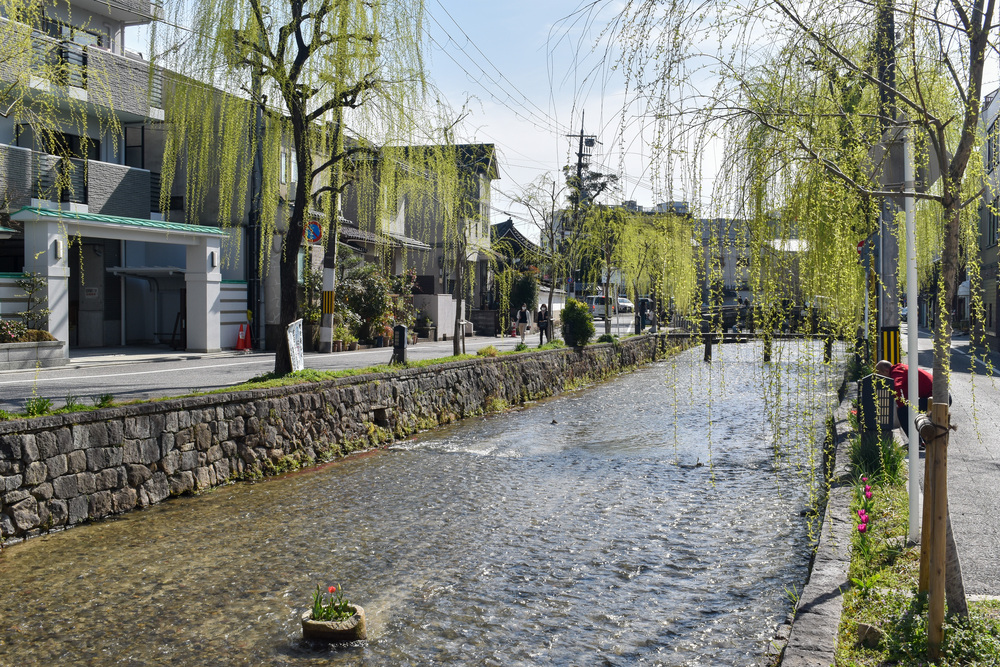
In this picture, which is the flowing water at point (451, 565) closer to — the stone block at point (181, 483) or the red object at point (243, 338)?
the stone block at point (181, 483)

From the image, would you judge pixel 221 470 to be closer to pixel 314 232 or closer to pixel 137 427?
pixel 137 427

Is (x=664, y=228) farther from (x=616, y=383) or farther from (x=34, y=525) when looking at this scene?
(x=616, y=383)

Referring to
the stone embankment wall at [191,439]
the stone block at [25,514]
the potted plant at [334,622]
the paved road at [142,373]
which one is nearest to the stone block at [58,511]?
the stone embankment wall at [191,439]

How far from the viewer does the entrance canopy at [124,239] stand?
18.1 m

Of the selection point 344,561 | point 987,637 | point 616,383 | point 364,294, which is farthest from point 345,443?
point 364,294

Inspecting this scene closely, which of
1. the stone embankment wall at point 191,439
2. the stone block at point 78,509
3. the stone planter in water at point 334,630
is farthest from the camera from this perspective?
the stone block at point 78,509

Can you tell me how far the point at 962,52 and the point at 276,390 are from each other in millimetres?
8367

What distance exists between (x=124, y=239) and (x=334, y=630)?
1860cm

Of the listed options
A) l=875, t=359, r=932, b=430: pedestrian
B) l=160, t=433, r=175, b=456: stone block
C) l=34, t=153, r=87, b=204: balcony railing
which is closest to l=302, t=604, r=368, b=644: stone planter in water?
l=160, t=433, r=175, b=456: stone block

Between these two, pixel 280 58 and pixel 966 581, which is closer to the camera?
pixel 966 581

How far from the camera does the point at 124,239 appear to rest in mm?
20891

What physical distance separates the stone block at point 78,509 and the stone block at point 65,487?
55mm

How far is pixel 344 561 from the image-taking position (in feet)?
22.4

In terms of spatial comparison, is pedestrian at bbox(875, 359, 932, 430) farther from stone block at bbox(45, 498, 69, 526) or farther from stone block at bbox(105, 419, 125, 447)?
stone block at bbox(45, 498, 69, 526)
